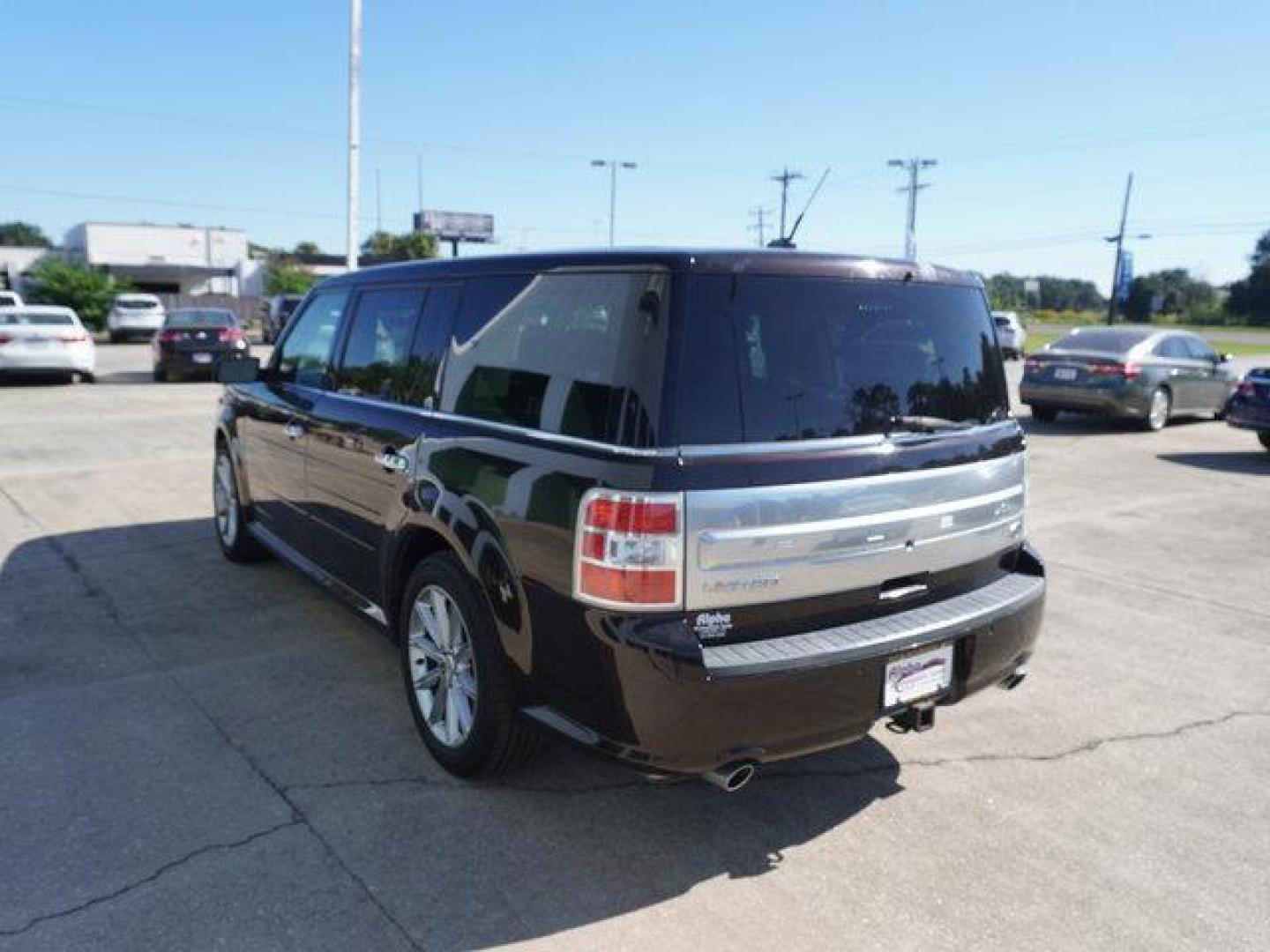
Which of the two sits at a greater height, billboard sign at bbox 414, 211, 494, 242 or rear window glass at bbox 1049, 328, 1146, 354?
billboard sign at bbox 414, 211, 494, 242

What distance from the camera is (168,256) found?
66.6 meters

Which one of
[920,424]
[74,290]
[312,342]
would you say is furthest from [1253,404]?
[74,290]

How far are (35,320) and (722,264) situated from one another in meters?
19.3

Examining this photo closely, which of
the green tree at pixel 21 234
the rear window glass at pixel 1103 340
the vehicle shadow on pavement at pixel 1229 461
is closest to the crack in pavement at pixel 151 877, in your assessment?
the vehicle shadow on pavement at pixel 1229 461

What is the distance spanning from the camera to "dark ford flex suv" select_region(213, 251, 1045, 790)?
109 inches

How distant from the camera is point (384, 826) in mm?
3260

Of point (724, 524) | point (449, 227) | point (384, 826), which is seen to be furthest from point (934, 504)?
point (449, 227)

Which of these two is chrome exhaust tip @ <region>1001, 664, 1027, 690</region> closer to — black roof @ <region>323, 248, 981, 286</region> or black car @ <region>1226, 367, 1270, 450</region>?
black roof @ <region>323, 248, 981, 286</region>

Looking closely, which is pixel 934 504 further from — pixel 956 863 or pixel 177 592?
pixel 177 592

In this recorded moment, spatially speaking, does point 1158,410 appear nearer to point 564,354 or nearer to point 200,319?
point 564,354

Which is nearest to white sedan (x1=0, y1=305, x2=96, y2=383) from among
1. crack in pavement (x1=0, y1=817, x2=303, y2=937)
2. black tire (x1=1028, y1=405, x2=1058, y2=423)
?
black tire (x1=1028, y1=405, x2=1058, y2=423)

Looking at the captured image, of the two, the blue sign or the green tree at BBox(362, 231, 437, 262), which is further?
the green tree at BBox(362, 231, 437, 262)

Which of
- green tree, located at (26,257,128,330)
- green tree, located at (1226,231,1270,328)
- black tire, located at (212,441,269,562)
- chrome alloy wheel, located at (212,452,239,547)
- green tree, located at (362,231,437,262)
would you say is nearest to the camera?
black tire, located at (212,441,269,562)

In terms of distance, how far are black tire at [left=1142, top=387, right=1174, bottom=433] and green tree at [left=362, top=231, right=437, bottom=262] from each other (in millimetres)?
69139
